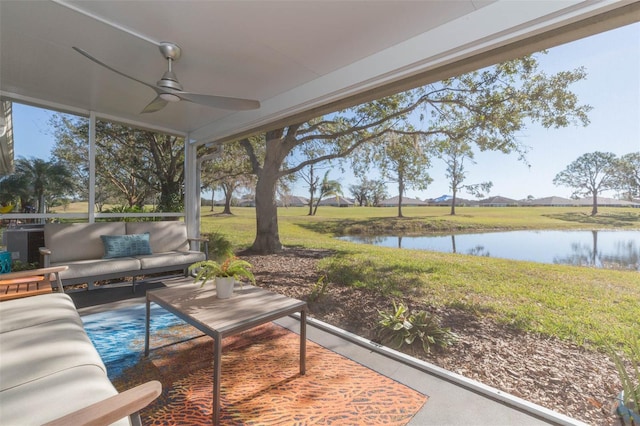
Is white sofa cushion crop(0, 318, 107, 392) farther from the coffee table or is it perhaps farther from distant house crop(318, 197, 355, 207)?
distant house crop(318, 197, 355, 207)

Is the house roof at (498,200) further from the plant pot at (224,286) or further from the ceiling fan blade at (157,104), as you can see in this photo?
the ceiling fan blade at (157,104)

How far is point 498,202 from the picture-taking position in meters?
2.34

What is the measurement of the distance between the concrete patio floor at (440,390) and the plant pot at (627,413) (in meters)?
0.22

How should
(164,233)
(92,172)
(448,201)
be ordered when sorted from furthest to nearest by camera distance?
(164,233), (92,172), (448,201)

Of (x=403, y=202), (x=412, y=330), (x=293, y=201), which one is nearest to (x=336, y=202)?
(x=293, y=201)

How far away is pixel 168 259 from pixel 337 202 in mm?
2392

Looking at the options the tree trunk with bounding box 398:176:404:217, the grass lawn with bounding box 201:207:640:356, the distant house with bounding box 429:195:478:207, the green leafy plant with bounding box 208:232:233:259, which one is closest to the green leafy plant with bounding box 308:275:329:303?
the grass lawn with bounding box 201:207:640:356

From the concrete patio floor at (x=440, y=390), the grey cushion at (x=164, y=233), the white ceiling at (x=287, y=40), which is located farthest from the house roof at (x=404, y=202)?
the grey cushion at (x=164, y=233)

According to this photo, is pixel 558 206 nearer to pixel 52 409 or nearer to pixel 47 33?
pixel 52 409

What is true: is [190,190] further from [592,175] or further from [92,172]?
[592,175]

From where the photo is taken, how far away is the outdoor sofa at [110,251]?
3.20 meters

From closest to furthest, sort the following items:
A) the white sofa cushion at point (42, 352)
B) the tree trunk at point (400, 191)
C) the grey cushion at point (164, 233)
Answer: the white sofa cushion at point (42, 352) → the tree trunk at point (400, 191) → the grey cushion at point (164, 233)

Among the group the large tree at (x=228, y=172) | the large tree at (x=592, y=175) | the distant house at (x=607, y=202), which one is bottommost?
the distant house at (x=607, y=202)

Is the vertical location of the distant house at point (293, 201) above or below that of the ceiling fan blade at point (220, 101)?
below
